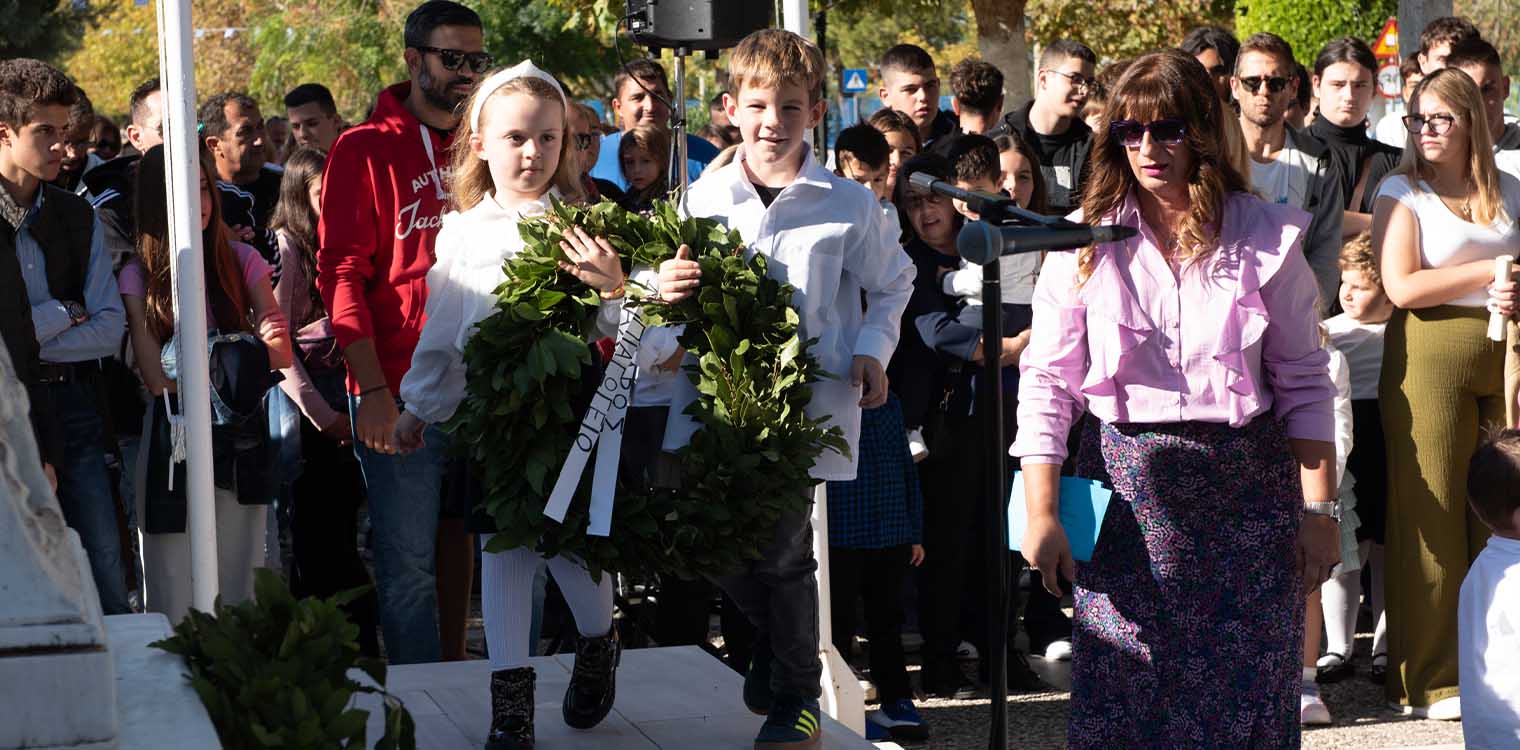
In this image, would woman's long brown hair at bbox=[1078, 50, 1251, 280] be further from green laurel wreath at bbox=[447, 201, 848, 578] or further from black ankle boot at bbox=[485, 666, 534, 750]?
black ankle boot at bbox=[485, 666, 534, 750]

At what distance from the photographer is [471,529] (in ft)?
15.2

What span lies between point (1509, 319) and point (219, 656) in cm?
460

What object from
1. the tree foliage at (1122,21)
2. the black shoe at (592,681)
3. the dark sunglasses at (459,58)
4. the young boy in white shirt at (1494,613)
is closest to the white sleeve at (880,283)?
the black shoe at (592,681)

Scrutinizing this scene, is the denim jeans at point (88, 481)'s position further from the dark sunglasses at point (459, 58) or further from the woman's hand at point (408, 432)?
the dark sunglasses at point (459, 58)

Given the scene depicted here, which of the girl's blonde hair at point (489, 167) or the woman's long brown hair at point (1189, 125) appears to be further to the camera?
the girl's blonde hair at point (489, 167)

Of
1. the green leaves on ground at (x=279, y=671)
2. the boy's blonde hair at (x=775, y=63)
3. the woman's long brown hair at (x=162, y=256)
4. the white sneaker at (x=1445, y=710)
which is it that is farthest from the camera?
the white sneaker at (x=1445, y=710)

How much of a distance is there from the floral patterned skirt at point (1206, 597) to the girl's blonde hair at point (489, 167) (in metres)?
1.79

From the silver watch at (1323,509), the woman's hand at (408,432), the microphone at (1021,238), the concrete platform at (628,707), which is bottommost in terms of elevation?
the concrete platform at (628,707)

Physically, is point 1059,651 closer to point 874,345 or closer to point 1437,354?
point 1437,354

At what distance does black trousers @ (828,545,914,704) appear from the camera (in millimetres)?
6270

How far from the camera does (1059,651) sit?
698 cm

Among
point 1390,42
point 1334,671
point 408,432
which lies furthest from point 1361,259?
point 1390,42

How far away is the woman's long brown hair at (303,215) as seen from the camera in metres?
7.13

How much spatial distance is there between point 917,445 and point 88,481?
2.86m
